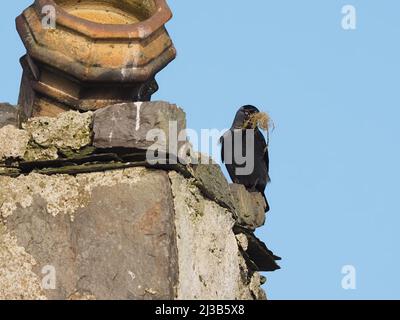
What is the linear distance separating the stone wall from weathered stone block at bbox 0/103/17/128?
22mm

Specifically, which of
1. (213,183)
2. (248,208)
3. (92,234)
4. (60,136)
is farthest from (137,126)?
(248,208)

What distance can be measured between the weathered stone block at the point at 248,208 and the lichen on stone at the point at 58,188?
0.90 meters

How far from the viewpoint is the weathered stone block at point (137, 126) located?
541cm

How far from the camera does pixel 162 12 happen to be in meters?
5.62

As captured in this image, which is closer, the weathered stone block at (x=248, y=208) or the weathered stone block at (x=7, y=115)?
the weathered stone block at (x=7, y=115)

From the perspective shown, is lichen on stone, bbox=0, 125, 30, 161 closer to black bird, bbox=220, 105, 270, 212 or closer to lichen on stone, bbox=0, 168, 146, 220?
lichen on stone, bbox=0, 168, 146, 220

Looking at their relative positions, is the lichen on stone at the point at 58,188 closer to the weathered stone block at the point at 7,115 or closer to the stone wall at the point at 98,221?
the stone wall at the point at 98,221

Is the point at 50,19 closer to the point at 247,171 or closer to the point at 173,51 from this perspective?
the point at 173,51

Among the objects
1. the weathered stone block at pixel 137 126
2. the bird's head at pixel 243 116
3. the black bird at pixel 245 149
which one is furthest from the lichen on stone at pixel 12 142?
the bird's head at pixel 243 116

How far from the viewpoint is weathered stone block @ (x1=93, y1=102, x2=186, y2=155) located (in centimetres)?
541

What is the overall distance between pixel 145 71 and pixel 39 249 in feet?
2.46

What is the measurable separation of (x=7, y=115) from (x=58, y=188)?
381 millimetres

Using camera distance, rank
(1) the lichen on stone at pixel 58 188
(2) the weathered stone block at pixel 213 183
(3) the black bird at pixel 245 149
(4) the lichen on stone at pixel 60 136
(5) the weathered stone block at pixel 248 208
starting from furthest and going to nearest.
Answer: (3) the black bird at pixel 245 149 < (5) the weathered stone block at pixel 248 208 < (2) the weathered stone block at pixel 213 183 < (4) the lichen on stone at pixel 60 136 < (1) the lichen on stone at pixel 58 188
